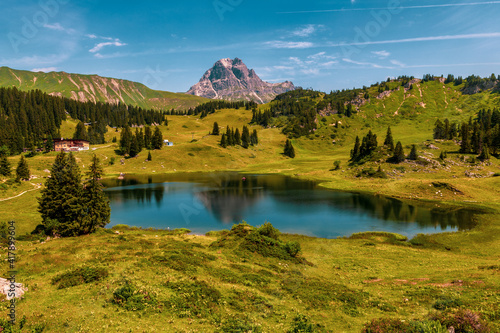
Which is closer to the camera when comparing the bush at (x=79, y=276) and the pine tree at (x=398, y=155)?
the bush at (x=79, y=276)

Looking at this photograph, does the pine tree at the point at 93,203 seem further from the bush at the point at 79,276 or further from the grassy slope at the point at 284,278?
the bush at the point at 79,276

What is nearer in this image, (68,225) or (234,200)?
(68,225)

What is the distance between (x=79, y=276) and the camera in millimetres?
23688

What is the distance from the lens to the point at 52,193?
44375 mm

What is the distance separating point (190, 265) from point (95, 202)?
28.3m

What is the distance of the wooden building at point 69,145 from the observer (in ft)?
568

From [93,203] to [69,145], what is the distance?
161 m

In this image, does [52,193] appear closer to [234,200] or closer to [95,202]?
[95,202]

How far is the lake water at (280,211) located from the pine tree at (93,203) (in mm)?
14616

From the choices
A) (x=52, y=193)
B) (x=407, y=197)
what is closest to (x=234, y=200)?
(x=52, y=193)

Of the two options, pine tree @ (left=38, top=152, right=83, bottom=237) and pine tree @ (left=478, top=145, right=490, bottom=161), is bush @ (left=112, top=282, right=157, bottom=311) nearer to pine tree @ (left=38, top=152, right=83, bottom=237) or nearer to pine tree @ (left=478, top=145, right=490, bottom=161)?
pine tree @ (left=38, top=152, right=83, bottom=237)

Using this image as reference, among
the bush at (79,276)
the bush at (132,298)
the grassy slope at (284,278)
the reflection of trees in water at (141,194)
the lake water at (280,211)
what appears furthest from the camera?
the reflection of trees in water at (141,194)

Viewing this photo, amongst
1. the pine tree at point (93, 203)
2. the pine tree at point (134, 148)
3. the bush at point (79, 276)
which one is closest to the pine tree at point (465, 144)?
the pine tree at point (93, 203)

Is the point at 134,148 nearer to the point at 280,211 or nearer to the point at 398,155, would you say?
the point at 280,211
